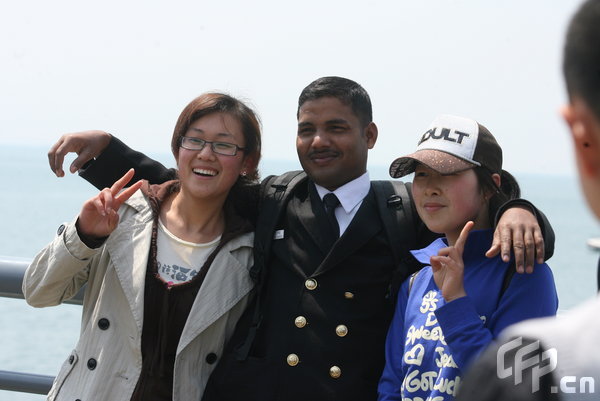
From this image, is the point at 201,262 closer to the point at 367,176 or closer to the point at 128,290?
the point at 128,290

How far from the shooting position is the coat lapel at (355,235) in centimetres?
327

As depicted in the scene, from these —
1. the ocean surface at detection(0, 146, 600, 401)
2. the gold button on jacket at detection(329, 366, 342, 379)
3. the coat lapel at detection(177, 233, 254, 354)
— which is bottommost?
the ocean surface at detection(0, 146, 600, 401)

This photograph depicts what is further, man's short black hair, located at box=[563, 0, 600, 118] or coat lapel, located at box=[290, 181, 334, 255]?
coat lapel, located at box=[290, 181, 334, 255]

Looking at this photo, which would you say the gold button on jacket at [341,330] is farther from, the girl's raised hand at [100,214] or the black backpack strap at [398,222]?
the girl's raised hand at [100,214]

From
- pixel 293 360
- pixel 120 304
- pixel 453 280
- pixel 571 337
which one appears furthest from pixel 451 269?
pixel 571 337

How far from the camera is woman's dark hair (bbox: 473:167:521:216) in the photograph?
309 cm

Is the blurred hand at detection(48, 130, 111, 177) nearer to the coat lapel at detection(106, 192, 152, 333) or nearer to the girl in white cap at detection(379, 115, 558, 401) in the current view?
the coat lapel at detection(106, 192, 152, 333)

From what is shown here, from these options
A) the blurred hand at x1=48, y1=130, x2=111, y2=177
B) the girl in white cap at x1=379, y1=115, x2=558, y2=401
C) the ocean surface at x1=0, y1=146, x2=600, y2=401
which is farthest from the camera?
the ocean surface at x1=0, y1=146, x2=600, y2=401

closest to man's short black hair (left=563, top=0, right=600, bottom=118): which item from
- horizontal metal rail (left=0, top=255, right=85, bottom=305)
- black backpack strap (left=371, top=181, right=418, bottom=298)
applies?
black backpack strap (left=371, top=181, right=418, bottom=298)

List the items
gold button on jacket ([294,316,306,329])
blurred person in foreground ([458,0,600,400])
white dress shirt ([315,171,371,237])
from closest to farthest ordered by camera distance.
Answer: blurred person in foreground ([458,0,600,400])
gold button on jacket ([294,316,306,329])
white dress shirt ([315,171,371,237])

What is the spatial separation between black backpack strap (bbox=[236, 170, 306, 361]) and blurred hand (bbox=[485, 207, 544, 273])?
0.90m

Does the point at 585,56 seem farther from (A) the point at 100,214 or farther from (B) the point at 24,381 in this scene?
(B) the point at 24,381

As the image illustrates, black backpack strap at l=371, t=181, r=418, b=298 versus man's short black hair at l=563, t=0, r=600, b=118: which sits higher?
man's short black hair at l=563, t=0, r=600, b=118

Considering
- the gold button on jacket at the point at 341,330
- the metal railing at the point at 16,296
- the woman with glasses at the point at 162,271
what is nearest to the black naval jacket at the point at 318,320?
the gold button on jacket at the point at 341,330
